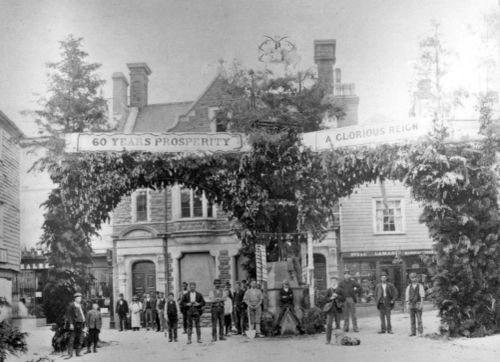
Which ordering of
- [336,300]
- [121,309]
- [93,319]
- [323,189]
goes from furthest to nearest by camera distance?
1. [121,309]
2. [323,189]
3. [93,319]
4. [336,300]

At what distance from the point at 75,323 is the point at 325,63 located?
11710 mm

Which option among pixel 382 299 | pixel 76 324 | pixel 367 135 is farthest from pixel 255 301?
pixel 367 135

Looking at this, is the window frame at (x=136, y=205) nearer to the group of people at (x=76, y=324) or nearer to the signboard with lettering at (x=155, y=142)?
the signboard with lettering at (x=155, y=142)

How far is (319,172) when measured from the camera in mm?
14891

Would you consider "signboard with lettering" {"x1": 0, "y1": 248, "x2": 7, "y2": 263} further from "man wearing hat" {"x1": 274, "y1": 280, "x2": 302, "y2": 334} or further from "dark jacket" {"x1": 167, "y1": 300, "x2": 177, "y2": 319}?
"man wearing hat" {"x1": 274, "y1": 280, "x2": 302, "y2": 334}

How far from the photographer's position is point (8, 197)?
14258 millimetres

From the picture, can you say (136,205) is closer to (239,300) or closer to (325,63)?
(325,63)

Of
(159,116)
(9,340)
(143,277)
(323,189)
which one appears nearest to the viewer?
(9,340)

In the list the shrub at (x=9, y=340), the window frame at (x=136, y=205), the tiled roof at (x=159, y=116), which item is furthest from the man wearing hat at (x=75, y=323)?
the tiled roof at (x=159, y=116)

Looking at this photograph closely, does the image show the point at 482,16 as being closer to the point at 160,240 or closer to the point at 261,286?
the point at 261,286

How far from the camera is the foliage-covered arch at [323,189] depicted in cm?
1307

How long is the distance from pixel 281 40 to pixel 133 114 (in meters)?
14.9

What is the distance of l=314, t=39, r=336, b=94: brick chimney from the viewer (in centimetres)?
1614

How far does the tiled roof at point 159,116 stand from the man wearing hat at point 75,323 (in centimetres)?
1300
